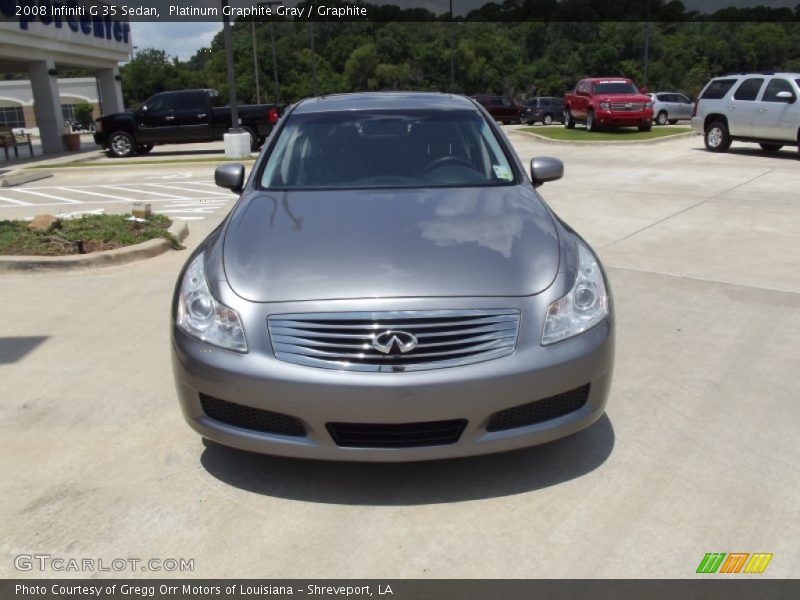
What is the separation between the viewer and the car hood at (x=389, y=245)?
3.04m

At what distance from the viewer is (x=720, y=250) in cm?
736

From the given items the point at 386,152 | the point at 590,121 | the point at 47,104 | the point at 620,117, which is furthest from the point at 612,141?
the point at 47,104

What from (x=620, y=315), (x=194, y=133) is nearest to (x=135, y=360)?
(x=620, y=315)

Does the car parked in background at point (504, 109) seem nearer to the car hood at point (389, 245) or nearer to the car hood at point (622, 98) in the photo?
the car hood at point (622, 98)

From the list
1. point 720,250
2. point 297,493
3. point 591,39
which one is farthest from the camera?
point 591,39

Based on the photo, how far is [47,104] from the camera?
84.0 ft

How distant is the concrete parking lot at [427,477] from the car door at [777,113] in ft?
37.5

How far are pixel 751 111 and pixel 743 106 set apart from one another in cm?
30

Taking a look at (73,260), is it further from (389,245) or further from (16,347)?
(389,245)

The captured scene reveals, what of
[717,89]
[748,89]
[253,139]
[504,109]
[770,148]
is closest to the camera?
[748,89]

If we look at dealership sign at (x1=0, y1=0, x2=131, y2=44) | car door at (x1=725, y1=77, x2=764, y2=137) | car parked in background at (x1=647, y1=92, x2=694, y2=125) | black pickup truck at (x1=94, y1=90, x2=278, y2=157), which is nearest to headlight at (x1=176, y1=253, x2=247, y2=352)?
car door at (x1=725, y1=77, x2=764, y2=137)

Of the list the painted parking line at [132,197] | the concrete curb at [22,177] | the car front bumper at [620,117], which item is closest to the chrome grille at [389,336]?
the painted parking line at [132,197]
